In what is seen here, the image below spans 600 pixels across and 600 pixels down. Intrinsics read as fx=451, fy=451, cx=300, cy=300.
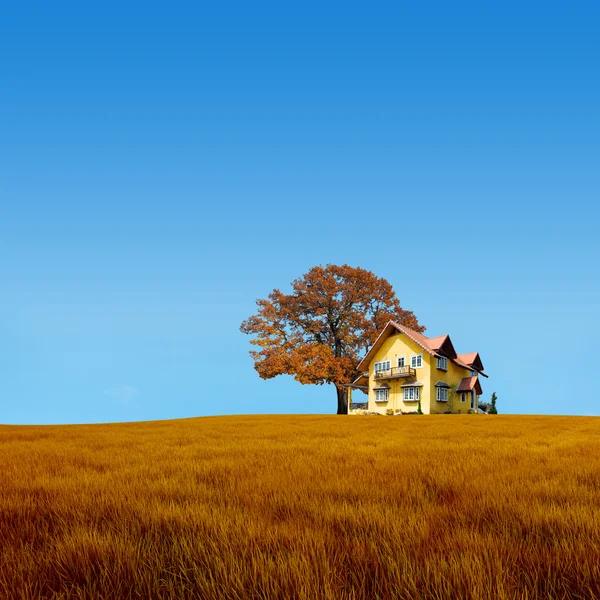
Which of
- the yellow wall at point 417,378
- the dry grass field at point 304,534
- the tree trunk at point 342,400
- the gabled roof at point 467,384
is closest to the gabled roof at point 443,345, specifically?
the yellow wall at point 417,378

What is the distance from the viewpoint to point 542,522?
10.4ft

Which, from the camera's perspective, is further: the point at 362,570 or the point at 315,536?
the point at 315,536

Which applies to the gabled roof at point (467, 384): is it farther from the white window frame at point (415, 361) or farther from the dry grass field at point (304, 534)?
the dry grass field at point (304, 534)

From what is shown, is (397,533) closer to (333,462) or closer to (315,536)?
(315,536)

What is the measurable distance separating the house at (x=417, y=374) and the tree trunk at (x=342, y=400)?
57 cm

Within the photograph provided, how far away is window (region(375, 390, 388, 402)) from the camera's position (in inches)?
1935

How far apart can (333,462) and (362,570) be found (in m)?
4.63

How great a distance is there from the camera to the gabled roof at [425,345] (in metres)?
44.2

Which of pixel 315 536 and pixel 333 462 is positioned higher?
pixel 315 536

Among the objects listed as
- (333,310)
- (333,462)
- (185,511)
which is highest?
(333,310)

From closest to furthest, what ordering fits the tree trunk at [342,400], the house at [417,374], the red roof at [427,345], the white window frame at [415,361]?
1. the red roof at [427,345]
2. the house at [417,374]
3. the white window frame at [415,361]
4. the tree trunk at [342,400]

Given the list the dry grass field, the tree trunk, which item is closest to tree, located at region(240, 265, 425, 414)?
the tree trunk

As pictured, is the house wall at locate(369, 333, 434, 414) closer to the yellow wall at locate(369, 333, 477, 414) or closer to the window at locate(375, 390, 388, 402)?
the yellow wall at locate(369, 333, 477, 414)

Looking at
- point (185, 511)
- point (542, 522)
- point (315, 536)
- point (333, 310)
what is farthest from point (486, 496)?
point (333, 310)
